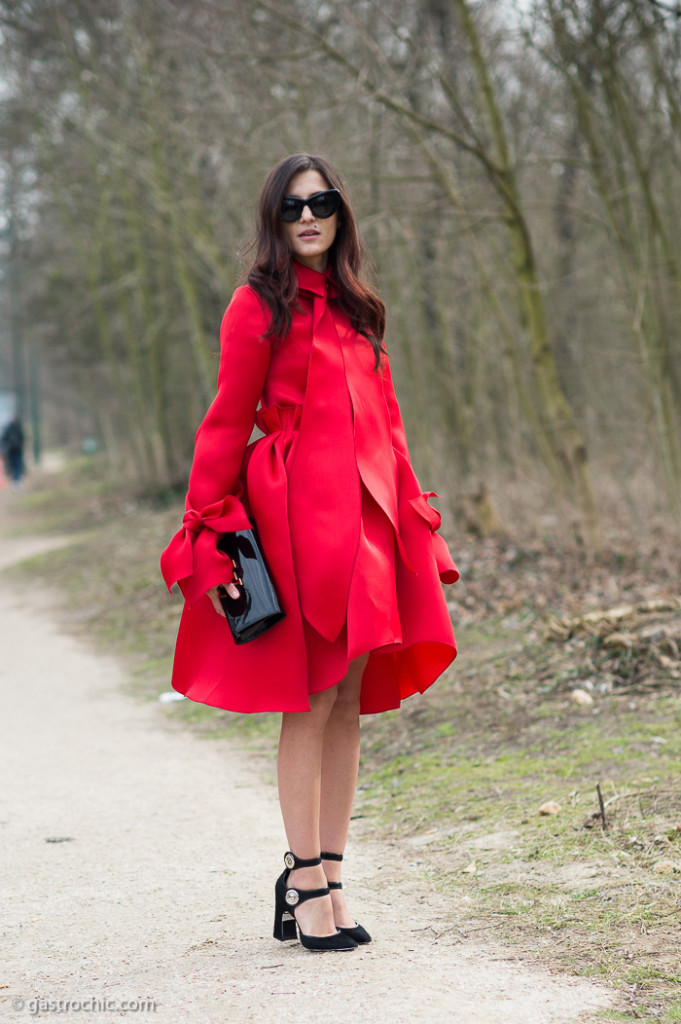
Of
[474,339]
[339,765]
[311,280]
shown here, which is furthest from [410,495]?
[474,339]

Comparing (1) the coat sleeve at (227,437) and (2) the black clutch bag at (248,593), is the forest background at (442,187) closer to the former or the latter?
(1) the coat sleeve at (227,437)

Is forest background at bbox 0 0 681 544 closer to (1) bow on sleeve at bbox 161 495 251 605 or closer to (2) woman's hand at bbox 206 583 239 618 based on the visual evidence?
(1) bow on sleeve at bbox 161 495 251 605

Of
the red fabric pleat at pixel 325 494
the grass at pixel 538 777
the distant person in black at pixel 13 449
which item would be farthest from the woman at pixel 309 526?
the distant person in black at pixel 13 449

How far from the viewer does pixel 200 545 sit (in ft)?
9.39

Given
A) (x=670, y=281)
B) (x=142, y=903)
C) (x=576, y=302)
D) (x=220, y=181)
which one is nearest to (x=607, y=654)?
(x=142, y=903)

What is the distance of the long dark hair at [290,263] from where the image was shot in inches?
117

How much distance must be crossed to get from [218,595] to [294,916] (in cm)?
89

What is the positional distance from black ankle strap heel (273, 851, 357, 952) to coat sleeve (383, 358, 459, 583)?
874 mm

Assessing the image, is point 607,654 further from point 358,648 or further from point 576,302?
point 576,302

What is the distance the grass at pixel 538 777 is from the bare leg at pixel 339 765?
0.46 m

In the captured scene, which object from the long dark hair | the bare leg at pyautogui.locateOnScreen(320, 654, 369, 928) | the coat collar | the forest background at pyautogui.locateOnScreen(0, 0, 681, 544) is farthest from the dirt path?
the forest background at pyautogui.locateOnScreen(0, 0, 681, 544)

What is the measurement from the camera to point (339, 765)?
3.07 m

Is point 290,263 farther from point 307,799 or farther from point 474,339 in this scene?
point 474,339

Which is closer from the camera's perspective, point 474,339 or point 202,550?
point 202,550
